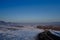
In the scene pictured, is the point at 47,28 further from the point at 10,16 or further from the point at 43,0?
the point at 10,16

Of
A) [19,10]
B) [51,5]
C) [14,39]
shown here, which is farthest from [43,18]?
[14,39]

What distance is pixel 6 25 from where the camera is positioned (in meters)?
2.27

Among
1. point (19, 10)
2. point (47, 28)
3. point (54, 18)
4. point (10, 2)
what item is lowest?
point (47, 28)

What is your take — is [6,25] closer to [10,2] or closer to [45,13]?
[10,2]

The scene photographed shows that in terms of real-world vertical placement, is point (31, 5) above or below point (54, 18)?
above

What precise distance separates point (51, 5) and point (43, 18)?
0.88 ft

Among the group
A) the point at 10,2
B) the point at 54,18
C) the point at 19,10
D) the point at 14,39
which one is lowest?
the point at 14,39

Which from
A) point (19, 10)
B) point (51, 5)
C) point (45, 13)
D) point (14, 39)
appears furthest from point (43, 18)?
point (14, 39)

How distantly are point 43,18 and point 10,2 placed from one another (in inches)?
25.4

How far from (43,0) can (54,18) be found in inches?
14.6

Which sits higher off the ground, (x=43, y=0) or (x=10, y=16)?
(x=43, y=0)

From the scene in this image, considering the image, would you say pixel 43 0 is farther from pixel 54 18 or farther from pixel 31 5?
pixel 54 18

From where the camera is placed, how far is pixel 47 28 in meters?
2.22

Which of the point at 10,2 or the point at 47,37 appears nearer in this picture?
the point at 47,37
